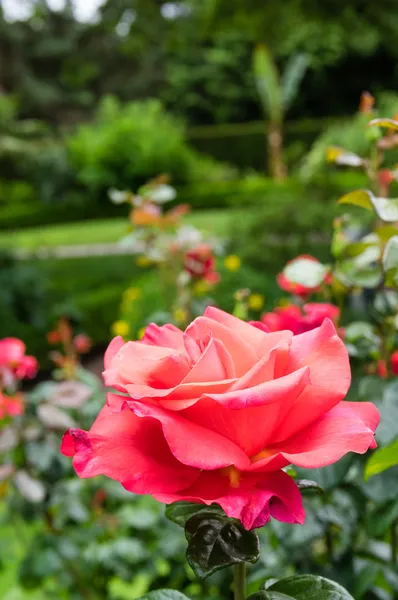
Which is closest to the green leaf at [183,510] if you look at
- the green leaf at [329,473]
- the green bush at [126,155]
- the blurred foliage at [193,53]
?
the green leaf at [329,473]

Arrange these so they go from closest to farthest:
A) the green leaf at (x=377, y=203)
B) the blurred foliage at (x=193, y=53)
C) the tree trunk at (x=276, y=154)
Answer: the green leaf at (x=377, y=203) → the blurred foliage at (x=193, y=53) → the tree trunk at (x=276, y=154)

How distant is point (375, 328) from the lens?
2.65ft

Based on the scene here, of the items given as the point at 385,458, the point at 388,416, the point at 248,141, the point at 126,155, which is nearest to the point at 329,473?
the point at 388,416

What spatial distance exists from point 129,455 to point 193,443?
1.3 inches

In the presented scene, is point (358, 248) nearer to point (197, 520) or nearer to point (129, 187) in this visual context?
point (197, 520)

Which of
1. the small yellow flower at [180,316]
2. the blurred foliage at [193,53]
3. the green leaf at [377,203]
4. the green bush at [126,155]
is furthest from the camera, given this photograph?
the green bush at [126,155]

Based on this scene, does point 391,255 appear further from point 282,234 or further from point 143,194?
point 282,234

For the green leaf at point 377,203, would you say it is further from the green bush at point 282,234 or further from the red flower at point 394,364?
the green bush at point 282,234

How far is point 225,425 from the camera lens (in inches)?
12.9

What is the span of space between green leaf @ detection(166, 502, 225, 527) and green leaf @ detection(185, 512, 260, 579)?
0.06 feet

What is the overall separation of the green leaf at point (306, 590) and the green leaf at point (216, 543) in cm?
4

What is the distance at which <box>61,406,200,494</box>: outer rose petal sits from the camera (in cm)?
32

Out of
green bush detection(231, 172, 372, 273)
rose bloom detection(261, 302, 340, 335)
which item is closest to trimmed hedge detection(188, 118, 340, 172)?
green bush detection(231, 172, 372, 273)

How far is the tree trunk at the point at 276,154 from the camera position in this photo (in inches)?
466
